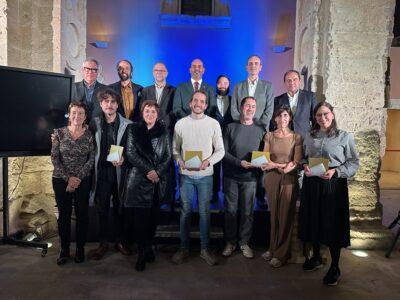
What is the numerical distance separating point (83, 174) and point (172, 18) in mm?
5780

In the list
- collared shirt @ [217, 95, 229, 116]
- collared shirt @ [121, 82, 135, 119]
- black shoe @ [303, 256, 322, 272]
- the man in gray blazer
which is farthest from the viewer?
collared shirt @ [217, 95, 229, 116]

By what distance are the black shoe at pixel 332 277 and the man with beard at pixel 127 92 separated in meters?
2.82

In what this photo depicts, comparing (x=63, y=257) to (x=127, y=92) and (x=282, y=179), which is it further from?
(x=282, y=179)

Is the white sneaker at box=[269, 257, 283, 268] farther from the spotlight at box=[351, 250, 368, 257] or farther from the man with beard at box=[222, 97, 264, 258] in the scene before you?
the spotlight at box=[351, 250, 368, 257]

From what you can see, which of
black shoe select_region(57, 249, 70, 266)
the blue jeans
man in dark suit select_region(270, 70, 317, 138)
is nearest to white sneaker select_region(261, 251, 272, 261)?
the blue jeans

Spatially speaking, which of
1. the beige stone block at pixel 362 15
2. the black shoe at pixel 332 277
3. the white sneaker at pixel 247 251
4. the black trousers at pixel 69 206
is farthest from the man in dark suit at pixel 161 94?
the black shoe at pixel 332 277

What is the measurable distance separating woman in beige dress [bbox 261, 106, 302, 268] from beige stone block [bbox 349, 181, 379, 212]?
47.0 inches

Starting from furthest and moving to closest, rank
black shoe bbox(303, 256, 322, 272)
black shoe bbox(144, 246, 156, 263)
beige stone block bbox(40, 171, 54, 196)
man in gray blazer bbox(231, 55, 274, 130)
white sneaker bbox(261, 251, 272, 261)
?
beige stone block bbox(40, 171, 54, 196) < man in gray blazer bbox(231, 55, 274, 130) < white sneaker bbox(261, 251, 272, 261) < black shoe bbox(144, 246, 156, 263) < black shoe bbox(303, 256, 322, 272)

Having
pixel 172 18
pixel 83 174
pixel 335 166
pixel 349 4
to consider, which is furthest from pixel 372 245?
pixel 172 18

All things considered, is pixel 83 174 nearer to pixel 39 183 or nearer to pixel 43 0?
pixel 39 183

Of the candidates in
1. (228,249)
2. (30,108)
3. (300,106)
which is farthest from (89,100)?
(300,106)

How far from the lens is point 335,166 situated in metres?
3.40

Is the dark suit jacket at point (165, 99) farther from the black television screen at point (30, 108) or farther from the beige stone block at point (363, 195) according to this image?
the beige stone block at point (363, 195)

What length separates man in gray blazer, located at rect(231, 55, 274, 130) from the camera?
4.35 m
